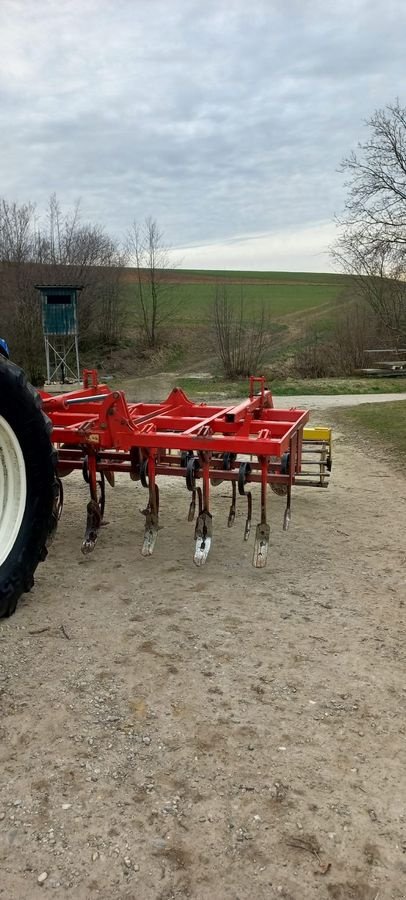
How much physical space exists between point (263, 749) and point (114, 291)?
2874 centimetres

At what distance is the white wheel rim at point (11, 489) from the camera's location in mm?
3322

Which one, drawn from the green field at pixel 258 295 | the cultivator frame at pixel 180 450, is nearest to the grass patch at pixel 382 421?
the cultivator frame at pixel 180 450

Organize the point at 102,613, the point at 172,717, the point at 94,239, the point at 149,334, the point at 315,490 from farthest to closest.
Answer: the point at 149,334 → the point at 94,239 → the point at 315,490 → the point at 102,613 → the point at 172,717

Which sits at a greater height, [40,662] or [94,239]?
[94,239]

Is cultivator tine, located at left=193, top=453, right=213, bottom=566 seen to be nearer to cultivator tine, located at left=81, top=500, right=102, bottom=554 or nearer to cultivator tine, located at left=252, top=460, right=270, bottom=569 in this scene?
cultivator tine, located at left=252, top=460, right=270, bottom=569

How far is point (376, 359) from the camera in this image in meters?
25.5

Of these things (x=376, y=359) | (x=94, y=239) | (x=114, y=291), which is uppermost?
(x=94, y=239)

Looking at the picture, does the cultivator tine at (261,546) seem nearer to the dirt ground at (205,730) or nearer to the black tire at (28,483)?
the dirt ground at (205,730)

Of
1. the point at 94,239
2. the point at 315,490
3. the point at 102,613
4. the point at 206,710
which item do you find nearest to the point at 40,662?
the point at 102,613

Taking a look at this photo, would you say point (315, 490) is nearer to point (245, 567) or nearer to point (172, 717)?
point (245, 567)

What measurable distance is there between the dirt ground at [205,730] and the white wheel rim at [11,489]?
18.0 inches

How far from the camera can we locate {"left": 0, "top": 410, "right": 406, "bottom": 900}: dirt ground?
184 centimetres

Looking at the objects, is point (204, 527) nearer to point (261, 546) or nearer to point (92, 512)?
point (261, 546)

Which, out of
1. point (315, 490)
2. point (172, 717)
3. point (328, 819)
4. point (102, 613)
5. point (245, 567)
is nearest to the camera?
point (328, 819)
